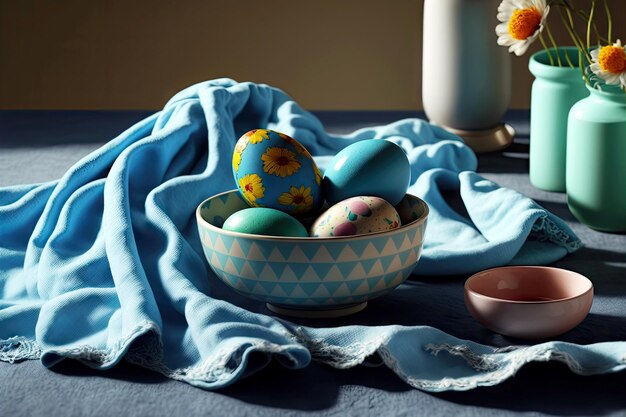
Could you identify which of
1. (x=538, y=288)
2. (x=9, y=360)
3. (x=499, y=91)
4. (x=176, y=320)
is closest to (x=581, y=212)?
(x=538, y=288)

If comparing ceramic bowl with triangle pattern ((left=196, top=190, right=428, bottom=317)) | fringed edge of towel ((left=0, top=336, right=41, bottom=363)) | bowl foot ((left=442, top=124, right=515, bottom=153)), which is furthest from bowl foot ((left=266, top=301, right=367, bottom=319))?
bowl foot ((left=442, top=124, right=515, bottom=153))

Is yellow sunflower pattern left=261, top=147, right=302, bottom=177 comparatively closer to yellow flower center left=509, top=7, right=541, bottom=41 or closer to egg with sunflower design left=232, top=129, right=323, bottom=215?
egg with sunflower design left=232, top=129, right=323, bottom=215

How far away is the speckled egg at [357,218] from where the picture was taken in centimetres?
90

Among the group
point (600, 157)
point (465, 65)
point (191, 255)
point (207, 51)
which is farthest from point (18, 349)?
point (207, 51)

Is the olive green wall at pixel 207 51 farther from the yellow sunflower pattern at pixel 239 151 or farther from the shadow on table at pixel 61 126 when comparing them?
the yellow sunflower pattern at pixel 239 151

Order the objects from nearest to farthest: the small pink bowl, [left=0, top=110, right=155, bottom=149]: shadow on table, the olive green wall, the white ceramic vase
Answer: the small pink bowl → the white ceramic vase → [left=0, top=110, right=155, bottom=149]: shadow on table → the olive green wall

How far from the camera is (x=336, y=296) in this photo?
916mm

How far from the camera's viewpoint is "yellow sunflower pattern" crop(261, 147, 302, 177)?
0.94m

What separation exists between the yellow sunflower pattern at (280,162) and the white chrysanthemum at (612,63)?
15.5 inches

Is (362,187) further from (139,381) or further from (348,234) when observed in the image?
(139,381)

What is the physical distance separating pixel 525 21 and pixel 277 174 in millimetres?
438

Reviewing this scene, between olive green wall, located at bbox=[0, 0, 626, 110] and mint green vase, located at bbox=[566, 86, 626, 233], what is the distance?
1.33 m

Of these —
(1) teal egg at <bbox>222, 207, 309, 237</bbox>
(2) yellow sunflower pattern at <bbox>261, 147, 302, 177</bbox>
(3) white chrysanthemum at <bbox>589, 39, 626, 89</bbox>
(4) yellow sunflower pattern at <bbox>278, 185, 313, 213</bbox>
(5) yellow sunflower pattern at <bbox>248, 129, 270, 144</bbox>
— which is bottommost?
(1) teal egg at <bbox>222, 207, 309, 237</bbox>

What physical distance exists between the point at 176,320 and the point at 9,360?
16cm
